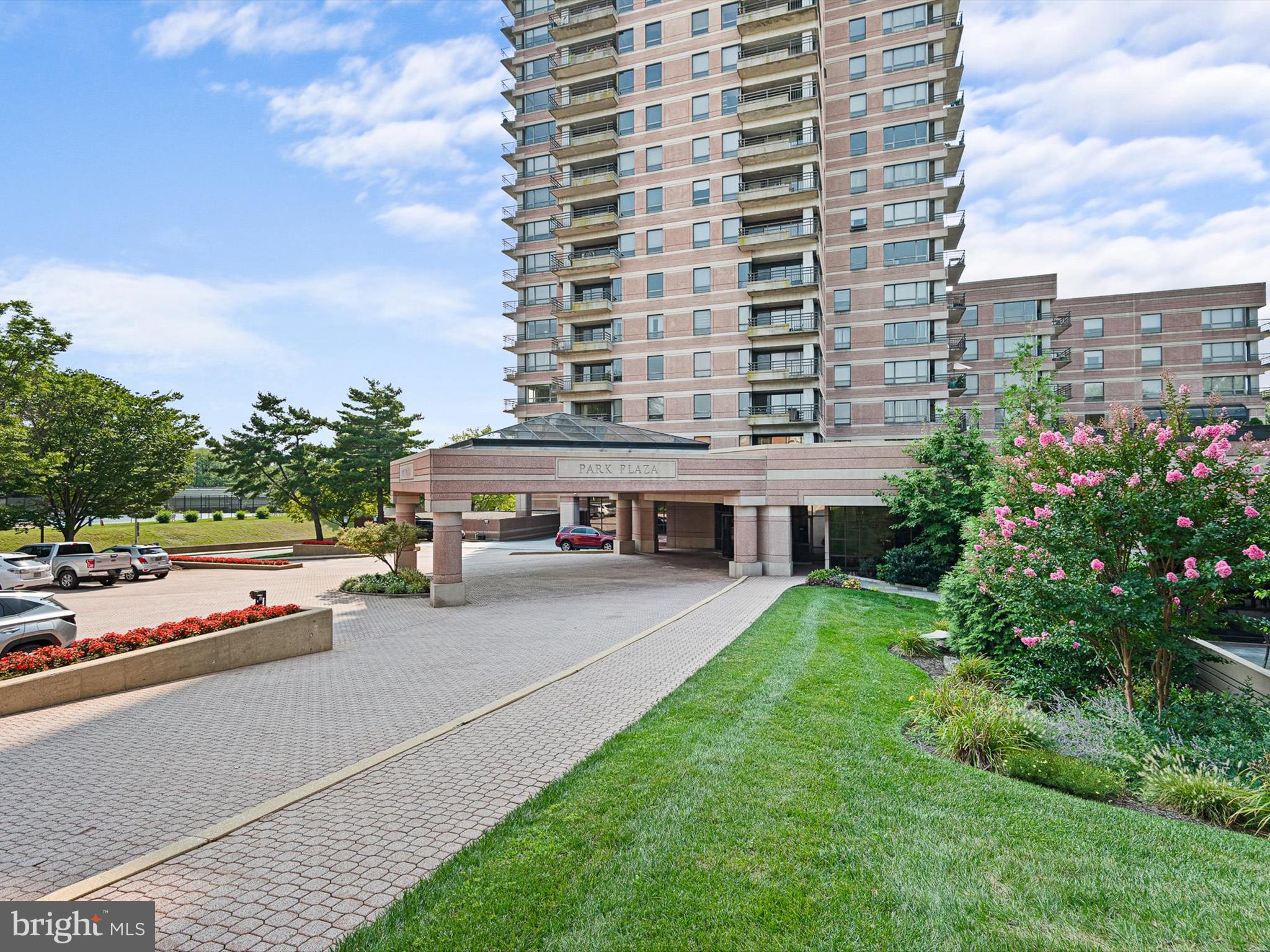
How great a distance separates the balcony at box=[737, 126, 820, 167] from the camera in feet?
131

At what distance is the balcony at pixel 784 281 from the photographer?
39781 mm

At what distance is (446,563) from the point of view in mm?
20359

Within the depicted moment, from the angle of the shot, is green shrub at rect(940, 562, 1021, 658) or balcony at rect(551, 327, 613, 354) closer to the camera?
green shrub at rect(940, 562, 1021, 658)

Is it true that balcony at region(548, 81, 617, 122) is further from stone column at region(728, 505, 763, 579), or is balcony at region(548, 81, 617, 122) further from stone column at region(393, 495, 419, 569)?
stone column at region(393, 495, 419, 569)

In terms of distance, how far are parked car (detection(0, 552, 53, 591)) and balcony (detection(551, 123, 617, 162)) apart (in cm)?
3965

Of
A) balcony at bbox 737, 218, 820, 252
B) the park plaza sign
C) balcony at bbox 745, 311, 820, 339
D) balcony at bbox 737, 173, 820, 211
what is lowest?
the park plaza sign

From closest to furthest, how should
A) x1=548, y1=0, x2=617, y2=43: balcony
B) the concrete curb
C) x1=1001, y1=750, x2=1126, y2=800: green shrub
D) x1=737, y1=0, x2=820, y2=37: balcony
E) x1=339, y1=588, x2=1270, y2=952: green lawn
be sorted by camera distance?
x1=339, y1=588, x2=1270, y2=952: green lawn
the concrete curb
x1=1001, y1=750, x2=1126, y2=800: green shrub
x1=737, y1=0, x2=820, y2=37: balcony
x1=548, y1=0, x2=617, y2=43: balcony

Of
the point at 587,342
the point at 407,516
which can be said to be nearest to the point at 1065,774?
the point at 407,516

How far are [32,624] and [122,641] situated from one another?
195cm

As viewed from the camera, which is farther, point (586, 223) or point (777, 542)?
point (586, 223)

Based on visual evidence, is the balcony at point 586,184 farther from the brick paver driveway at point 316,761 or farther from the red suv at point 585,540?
the brick paver driveway at point 316,761

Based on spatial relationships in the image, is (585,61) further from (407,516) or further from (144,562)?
(144,562)

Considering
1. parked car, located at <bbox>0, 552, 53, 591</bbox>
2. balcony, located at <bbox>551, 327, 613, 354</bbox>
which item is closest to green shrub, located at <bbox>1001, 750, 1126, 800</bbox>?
parked car, located at <bbox>0, 552, 53, 591</bbox>

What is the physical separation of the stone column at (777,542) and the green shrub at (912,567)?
12.3 ft
